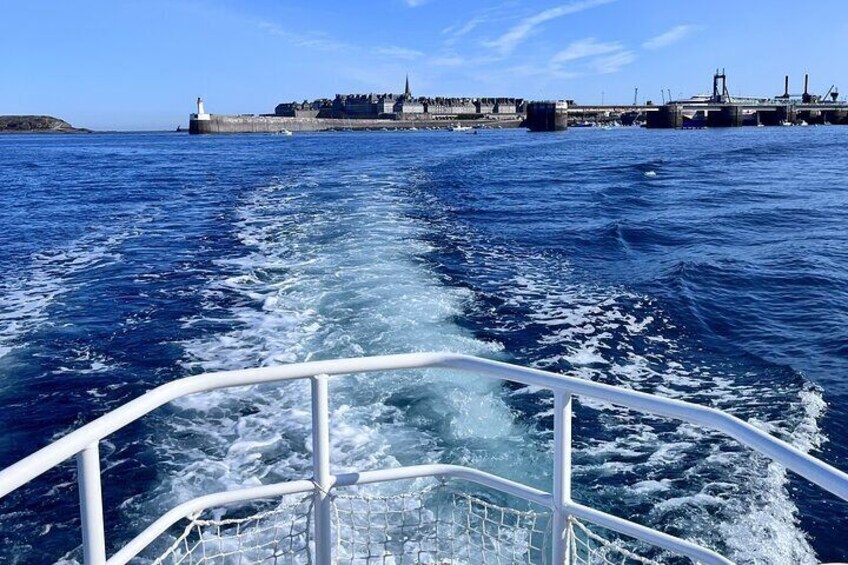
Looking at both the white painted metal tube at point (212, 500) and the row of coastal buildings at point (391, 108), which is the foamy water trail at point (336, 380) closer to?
the white painted metal tube at point (212, 500)

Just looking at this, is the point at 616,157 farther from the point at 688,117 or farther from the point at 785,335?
the point at 688,117

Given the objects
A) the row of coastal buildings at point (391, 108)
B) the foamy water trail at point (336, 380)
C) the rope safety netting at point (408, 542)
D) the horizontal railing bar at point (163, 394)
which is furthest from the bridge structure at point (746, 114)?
the horizontal railing bar at point (163, 394)

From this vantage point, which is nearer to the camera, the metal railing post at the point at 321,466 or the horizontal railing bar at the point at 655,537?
the horizontal railing bar at the point at 655,537

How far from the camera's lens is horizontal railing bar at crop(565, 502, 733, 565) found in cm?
203

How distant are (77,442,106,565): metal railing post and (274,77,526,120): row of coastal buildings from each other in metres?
160

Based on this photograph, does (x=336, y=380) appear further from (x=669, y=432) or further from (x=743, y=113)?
(x=743, y=113)

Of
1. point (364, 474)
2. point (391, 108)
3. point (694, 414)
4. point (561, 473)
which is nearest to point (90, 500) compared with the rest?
point (364, 474)

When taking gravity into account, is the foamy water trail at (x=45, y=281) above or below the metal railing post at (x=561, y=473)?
below

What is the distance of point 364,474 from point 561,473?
2.28 feet

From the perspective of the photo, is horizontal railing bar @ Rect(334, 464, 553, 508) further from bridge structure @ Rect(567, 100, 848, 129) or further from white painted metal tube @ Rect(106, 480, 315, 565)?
bridge structure @ Rect(567, 100, 848, 129)

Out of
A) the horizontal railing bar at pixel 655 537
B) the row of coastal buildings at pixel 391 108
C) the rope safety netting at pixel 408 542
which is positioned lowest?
the rope safety netting at pixel 408 542

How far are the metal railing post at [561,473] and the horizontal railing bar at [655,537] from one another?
0.04 metres

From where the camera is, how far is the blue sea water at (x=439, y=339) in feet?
16.8

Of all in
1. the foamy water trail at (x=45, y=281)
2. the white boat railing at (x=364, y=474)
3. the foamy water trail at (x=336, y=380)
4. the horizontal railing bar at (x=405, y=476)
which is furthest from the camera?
the foamy water trail at (x=45, y=281)
